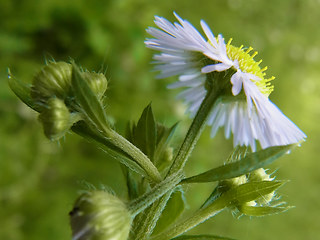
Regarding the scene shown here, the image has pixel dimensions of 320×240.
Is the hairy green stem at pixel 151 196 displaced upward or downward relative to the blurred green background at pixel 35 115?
downward

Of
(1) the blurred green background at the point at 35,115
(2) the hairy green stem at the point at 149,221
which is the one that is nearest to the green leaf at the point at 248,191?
(2) the hairy green stem at the point at 149,221

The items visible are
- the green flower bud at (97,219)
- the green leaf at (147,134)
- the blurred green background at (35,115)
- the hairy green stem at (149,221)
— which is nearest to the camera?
the green flower bud at (97,219)

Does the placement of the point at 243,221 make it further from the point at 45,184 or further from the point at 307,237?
the point at 45,184

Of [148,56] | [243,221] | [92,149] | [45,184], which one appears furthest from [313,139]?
[45,184]

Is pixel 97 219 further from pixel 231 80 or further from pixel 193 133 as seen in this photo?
pixel 231 80

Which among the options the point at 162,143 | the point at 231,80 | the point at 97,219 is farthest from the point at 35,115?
the point at 97,219

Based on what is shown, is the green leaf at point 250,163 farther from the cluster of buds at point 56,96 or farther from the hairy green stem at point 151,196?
the cluster of buds at point 56,96

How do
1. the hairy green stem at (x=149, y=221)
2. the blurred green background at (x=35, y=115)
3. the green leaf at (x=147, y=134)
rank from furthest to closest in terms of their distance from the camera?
the blurred green background at (x=35, y=115), the green leaf at (x=147, y=134), the hairy green stem at (x=149, y=221)
